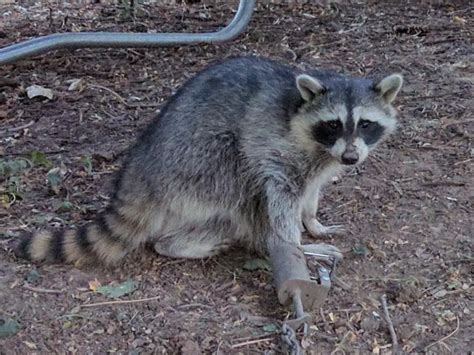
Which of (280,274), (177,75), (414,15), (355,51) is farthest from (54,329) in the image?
(414,15)

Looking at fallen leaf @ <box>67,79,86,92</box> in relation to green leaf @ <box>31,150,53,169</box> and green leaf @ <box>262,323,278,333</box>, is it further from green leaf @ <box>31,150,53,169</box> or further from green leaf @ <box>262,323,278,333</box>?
green leaf @ <box>262,323,278,333</box>

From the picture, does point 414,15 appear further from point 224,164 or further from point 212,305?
point 212,305

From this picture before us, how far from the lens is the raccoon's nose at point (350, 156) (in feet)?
9.23

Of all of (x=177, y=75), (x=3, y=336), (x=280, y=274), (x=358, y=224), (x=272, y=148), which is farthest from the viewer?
(x=177, y=75)

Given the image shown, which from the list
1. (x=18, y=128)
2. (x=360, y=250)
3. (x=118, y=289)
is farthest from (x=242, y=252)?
(x=18, y=128)

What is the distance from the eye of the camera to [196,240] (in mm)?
2961

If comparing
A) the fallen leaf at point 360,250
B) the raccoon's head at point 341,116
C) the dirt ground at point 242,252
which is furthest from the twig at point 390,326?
the raccoon's head at point 341,116

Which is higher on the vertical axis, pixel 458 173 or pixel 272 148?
pixel 272 148

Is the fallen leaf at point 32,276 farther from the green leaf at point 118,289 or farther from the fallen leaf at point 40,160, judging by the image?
the fallen leaf at point 40,160

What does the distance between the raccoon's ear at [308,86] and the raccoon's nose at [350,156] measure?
0.25 m

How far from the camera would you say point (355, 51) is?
4.97 meters

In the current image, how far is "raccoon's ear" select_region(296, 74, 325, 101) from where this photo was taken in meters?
2.89

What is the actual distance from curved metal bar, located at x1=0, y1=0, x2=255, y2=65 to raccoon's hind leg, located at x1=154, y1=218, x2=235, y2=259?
159 centimetres

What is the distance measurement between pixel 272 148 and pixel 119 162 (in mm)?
971
